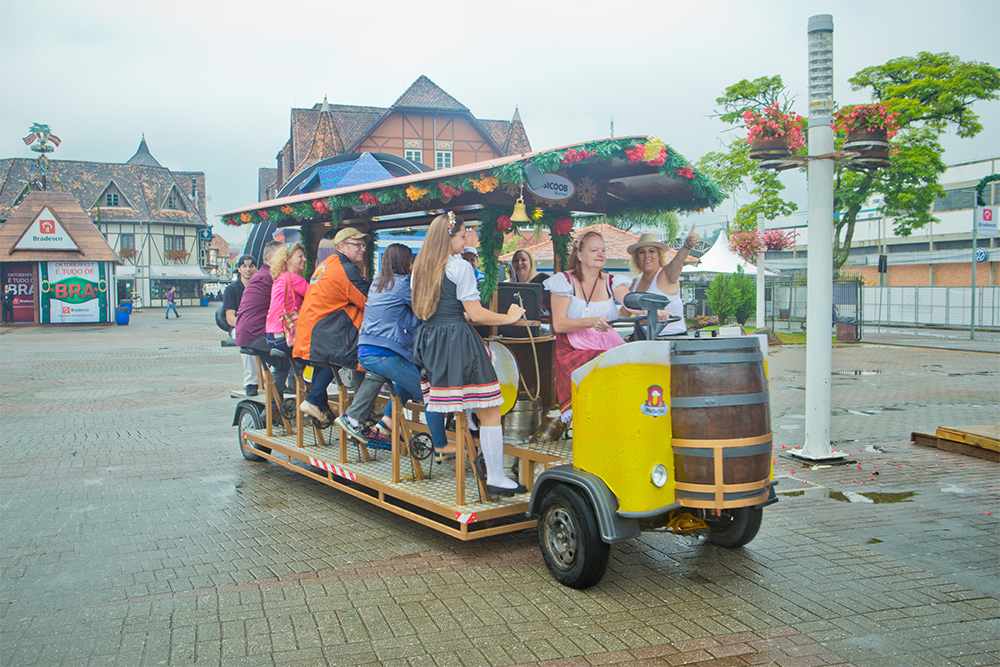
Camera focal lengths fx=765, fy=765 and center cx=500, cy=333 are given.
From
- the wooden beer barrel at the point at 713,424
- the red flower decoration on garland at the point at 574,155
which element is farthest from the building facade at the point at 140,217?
the wooden beer barrel at the point at 713,424

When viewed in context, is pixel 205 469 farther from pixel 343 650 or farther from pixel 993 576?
pixel 993 576

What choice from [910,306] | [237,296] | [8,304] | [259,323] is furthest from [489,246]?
[8,304]

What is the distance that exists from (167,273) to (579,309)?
57.7 meters

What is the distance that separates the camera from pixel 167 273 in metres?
57.1

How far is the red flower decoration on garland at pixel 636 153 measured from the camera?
16.4 ft

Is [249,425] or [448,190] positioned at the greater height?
[448,190]

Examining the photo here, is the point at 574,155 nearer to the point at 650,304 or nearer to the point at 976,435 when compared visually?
the point at 650,304

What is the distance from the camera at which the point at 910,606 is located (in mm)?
4121

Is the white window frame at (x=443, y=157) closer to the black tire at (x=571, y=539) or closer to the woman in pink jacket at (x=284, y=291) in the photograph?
the woman in pink jacket at (x=284, y=291)

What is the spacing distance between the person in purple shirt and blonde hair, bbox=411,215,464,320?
312cm

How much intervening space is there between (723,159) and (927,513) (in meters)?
21.3

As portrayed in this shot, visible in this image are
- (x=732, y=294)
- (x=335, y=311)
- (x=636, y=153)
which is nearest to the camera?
(x=636, y=153)

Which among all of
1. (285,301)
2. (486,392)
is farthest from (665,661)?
(285,301)

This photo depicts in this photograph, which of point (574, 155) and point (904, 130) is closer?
point (574, 155)
